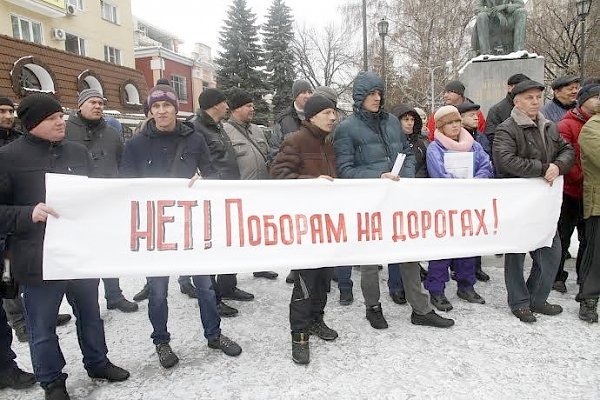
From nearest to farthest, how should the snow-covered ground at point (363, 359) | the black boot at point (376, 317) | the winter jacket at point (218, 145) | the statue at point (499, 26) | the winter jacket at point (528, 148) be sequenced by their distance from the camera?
1. the snow-covered ground at point (363, 359)
2. the winter jacket at point (528, 148)
3. the black boot at point (376, 317)
4. the winter jacket at point (218, 145)
5. the statue at point (499, 26)

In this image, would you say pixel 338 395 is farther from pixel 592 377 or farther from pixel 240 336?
pixel 592 377

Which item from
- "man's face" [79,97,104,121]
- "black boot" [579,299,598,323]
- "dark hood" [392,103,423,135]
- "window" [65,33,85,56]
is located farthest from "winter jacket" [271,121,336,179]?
"window" [65,33,85,56]

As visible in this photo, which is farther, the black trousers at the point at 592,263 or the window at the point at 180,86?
the window at the point at 180,86

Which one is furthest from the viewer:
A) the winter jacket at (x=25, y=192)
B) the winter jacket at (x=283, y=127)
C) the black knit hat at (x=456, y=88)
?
the black knit hat at (x=456, y=88)

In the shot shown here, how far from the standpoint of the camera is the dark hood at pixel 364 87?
3551 millimetres

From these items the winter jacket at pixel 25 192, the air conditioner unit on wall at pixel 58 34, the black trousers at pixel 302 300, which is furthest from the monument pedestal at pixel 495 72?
the air conditioner unit on wall at pixel 58 34

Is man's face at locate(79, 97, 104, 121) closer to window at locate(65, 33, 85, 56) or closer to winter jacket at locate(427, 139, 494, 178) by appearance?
winter jacket at locate(427, 139, 494, 178)

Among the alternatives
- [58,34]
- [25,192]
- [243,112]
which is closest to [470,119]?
[243,112]

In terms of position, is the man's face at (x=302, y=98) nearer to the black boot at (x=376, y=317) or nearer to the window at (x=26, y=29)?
the black boot at (x=376, y=317)

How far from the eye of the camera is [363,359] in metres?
3.17

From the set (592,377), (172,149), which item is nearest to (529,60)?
(592,377)

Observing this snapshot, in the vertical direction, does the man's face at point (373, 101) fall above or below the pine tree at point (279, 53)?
below

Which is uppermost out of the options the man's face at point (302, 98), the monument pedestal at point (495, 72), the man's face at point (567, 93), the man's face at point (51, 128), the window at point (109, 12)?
the window at point (109, 12)

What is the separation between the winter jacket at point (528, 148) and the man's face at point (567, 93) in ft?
3.82
